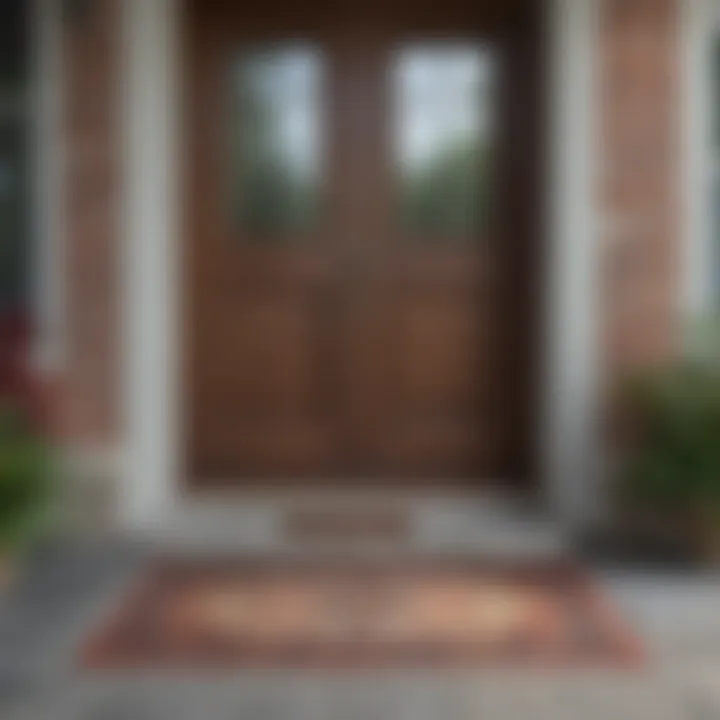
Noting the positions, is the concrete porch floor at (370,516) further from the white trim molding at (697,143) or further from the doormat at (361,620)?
the white trim molding at (697,143)

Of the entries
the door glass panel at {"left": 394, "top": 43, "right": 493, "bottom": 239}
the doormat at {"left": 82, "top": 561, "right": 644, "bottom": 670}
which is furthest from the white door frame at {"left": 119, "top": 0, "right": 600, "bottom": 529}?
the doormat at {"left": 82, "top": 561, "right": 644, "bottom": 670}

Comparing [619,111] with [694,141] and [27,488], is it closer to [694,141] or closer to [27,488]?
[694,141]

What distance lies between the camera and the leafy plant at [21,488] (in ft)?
12.4

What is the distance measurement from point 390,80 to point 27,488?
213cm

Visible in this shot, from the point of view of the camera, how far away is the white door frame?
4672mm

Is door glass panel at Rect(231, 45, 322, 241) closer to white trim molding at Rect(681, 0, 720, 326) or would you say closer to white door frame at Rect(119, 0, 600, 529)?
white door frame at Rect(119, 0, 600, 529)

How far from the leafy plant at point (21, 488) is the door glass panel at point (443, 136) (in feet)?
5.94

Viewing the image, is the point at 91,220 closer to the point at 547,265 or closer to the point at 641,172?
the point at 547,265

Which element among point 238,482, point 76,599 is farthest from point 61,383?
point 76,599

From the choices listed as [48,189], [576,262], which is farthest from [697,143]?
[48,189]

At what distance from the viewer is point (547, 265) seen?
4.84 m

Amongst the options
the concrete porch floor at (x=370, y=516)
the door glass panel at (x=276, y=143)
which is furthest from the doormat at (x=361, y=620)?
the door glass panel at (x=276, y=143)

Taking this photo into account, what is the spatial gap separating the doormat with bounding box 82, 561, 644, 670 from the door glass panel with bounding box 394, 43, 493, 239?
60.1 inches

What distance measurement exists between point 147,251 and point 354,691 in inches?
87.4
